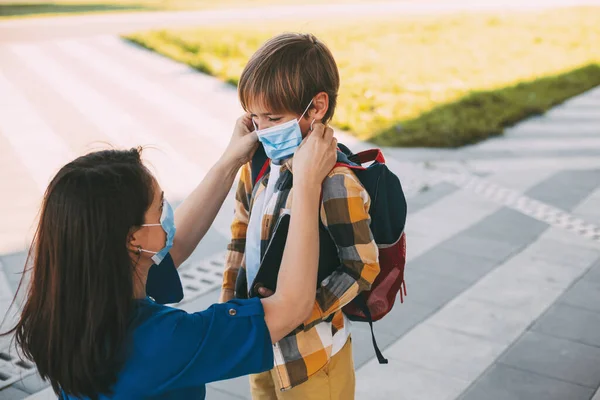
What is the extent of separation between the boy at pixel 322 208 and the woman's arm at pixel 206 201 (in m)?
0.09

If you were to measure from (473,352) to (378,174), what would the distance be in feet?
7.28

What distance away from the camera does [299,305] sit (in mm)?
1805

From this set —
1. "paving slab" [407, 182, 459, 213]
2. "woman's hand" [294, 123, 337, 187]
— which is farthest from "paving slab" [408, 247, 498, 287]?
"woman's hand" [294, 123, 337, 187]

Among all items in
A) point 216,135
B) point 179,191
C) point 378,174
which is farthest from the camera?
point 216,135

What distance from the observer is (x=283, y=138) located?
6.95ft

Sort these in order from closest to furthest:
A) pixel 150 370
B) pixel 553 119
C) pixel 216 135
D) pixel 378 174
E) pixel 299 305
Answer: pixel 150 370
pixel 299 305
pixel 378 174
pixel 216 135
pixel 553 119

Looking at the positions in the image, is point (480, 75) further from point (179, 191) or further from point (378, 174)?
point (378, 174)

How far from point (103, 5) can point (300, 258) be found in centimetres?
1998

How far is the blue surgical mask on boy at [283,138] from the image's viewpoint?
210 cm

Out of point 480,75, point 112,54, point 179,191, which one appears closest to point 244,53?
point 112,54

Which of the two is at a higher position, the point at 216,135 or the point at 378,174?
the point at 378,174

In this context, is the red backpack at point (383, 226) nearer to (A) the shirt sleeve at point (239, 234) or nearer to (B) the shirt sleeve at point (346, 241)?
(B) the shirt sleeve at point (346, 241)

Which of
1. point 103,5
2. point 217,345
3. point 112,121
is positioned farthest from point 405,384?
point 103,5

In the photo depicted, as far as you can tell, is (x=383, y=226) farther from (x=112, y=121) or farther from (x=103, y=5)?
(x=103, y=5)
